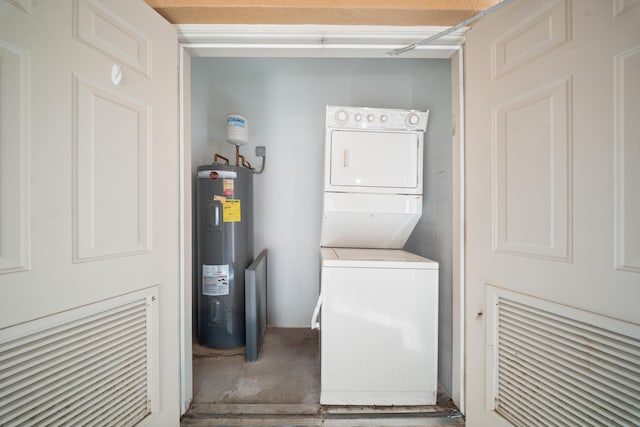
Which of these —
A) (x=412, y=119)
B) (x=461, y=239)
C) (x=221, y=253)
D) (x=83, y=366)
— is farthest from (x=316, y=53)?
(x=83, y=366)

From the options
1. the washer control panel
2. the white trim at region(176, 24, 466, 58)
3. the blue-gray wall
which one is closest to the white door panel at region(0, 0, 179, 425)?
the white trim at region(176, 24, 466, 58)

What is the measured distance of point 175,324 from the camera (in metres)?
1.08

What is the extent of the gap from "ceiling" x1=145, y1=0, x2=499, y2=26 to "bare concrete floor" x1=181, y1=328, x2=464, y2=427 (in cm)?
200

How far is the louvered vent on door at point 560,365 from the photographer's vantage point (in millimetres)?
657

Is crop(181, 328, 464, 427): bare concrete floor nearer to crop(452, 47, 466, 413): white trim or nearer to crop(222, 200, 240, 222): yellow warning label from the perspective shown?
crop(452, 47, 466, 413): white trim

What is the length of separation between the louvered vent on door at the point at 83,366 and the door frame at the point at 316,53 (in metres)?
0.21

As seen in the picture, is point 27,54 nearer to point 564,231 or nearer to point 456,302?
point 564,231

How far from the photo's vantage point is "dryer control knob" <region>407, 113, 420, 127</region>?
1.38m

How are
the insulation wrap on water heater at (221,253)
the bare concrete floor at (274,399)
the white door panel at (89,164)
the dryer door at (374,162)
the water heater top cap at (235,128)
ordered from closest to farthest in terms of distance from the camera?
the white door panel at (89,164) → the bare concrete floor at (274,399) → the dryer door at (374,162) → the insulation wrap on water heater at (221,253) → the water heater top cap at (235,128)

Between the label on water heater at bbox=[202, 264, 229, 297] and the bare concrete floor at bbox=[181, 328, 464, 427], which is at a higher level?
the label on water heater at bbox=[202, 264, 229, 297]

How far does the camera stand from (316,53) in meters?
1.24

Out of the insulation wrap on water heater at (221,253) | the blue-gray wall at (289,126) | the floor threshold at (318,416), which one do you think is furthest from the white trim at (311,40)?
the floor threshold at (318,416)

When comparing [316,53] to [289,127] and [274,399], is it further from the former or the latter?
[274,399]

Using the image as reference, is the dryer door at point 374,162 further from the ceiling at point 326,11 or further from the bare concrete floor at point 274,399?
the bare concrete floor at point 274,399
